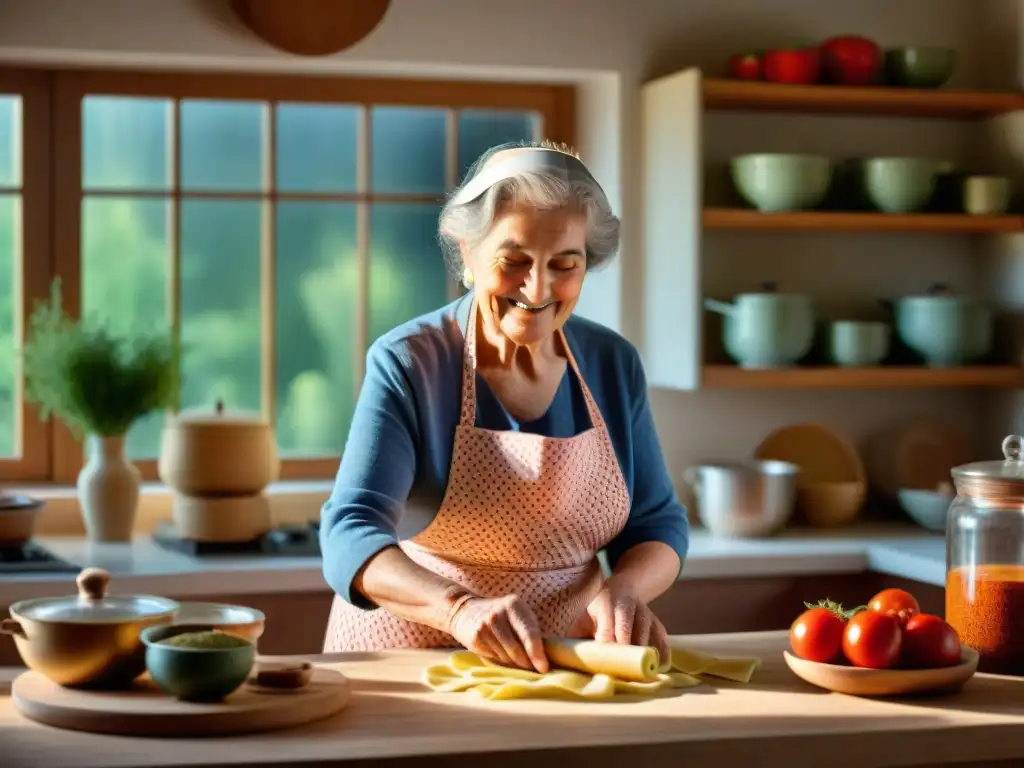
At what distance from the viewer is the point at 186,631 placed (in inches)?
72.1

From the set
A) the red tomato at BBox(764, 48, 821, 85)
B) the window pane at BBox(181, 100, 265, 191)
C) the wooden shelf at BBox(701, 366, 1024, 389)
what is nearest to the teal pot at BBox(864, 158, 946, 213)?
the red tomato at BBox(764, 48, 821, 85)

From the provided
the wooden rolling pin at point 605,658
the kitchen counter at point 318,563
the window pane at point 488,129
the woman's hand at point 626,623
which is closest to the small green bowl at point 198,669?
the wooden rolling pin at point 605,658

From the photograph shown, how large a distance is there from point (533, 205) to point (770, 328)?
62.8 inches

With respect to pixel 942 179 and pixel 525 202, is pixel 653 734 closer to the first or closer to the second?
pixel 525 202

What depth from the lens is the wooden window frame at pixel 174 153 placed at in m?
3.72

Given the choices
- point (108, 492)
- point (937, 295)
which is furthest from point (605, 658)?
point (937, 295)

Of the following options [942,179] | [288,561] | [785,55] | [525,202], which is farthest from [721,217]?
[525,202]

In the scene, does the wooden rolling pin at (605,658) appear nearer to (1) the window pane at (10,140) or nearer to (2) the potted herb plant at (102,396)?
(2) the potted herb plant at (102,396)

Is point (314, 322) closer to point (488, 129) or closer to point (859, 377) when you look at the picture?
point (488, 129)

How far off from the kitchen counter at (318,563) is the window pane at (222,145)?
2.97 ft

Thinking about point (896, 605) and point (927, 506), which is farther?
point (927, 506)

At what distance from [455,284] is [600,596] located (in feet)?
6.39

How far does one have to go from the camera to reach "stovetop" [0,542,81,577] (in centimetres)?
308

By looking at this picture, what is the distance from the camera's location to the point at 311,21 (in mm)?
3557
